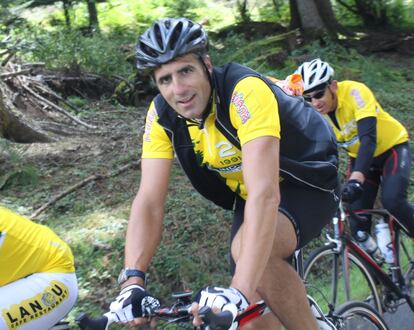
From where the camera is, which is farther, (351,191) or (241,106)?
(351,191)

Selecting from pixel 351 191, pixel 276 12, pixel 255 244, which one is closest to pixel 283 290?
pixel 255 244

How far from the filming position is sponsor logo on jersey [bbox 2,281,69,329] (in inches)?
126

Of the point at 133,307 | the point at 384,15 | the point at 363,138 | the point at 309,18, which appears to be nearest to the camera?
the point at 133,307

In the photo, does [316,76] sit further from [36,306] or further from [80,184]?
[80,184]

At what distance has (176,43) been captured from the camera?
2736 mm

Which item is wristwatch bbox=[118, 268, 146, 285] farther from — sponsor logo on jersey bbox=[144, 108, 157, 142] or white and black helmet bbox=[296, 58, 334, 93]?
white and black helmet bbox=[296, 58, 334, 93]

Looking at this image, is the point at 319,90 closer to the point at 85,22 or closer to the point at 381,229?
the point at 381,229

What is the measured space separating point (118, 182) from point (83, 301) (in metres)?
2.44

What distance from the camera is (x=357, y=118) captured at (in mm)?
5055

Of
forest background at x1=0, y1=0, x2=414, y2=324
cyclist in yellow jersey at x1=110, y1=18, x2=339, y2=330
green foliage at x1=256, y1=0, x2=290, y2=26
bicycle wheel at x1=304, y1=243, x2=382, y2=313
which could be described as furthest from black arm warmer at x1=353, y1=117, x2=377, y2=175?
green foliage at x1=256, y1=0, x2=290, y2=26

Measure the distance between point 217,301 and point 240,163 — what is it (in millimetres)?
1011

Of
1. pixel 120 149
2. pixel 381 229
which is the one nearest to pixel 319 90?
pixel 381 229

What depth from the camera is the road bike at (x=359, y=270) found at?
180 inches

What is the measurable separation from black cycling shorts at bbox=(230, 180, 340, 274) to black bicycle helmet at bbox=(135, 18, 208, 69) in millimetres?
890
